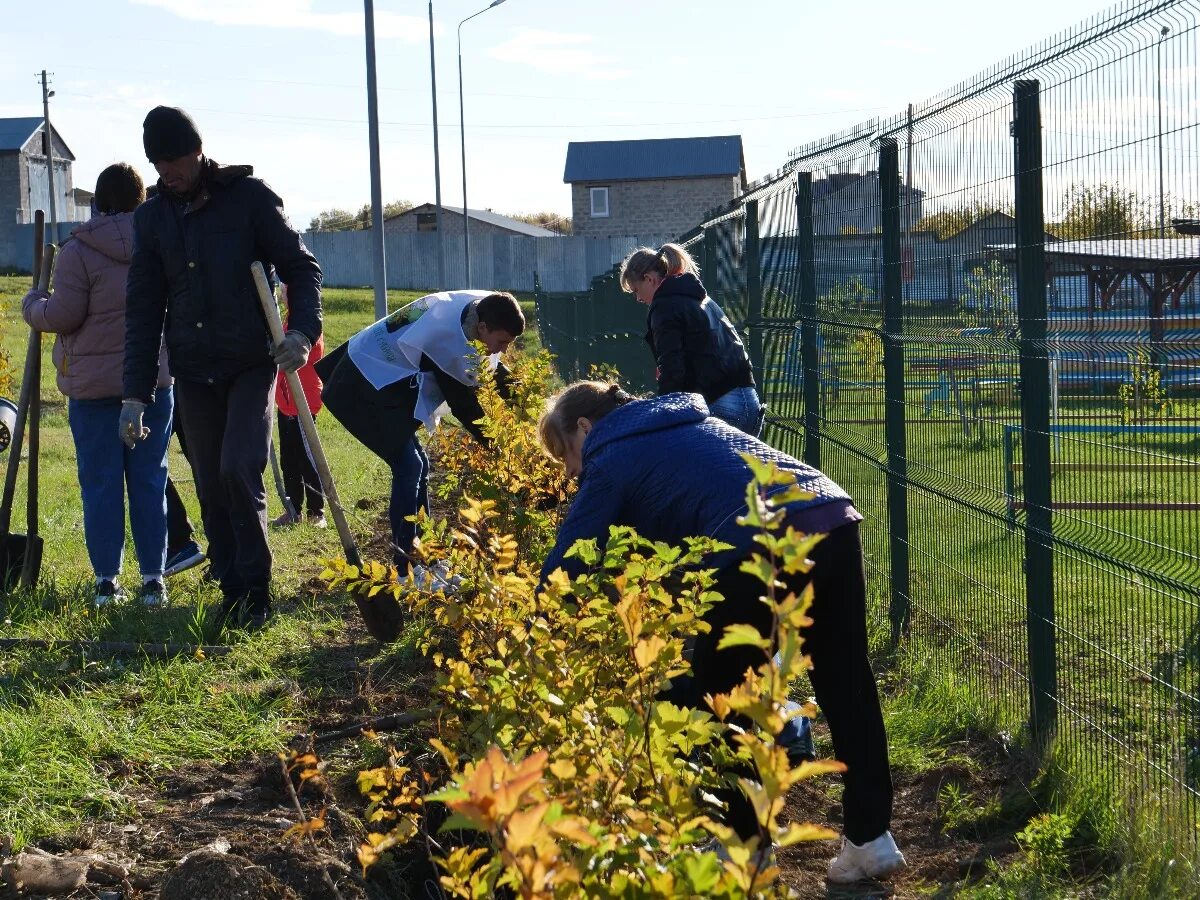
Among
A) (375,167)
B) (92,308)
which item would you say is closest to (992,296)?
(92,308)

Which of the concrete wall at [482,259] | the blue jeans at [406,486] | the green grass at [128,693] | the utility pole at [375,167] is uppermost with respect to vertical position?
the concrete wall at [482,259]

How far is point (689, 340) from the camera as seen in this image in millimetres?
6031

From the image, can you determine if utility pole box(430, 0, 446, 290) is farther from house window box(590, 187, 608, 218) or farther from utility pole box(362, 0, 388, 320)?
house window box(590, 187, 608, 218)

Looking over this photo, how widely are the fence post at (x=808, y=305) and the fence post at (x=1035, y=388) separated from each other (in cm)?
230

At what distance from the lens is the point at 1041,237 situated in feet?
13.2

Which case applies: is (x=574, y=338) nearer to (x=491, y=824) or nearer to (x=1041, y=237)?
(x=1041, y=237)

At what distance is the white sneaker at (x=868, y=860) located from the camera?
362cm

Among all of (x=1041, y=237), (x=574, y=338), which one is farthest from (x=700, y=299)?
(x=574, y=338)

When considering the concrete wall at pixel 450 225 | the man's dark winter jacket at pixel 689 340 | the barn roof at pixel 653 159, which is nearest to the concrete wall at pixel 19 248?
the concrete wall at pixel 450 225

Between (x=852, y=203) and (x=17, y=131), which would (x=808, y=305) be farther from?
(x=17, y=131)

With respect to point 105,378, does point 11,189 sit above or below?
above

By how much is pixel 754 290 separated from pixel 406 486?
257 centimetres

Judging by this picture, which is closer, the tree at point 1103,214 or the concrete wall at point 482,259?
the tree at point 1103,214

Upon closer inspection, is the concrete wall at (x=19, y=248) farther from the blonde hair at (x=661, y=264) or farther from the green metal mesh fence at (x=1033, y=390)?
the green metal mesh fence at (x=1033, y=390)
